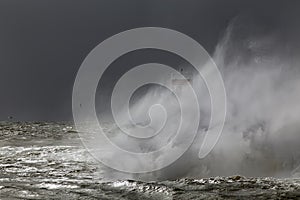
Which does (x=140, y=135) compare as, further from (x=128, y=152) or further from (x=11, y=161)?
(x=11, y=161)

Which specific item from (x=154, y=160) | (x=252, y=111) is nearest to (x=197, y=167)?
(x=154, y=160)

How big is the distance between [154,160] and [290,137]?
472 centimetres

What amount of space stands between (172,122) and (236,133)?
14.2 feet

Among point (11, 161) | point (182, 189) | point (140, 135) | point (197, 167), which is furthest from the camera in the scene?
point (140, 135)

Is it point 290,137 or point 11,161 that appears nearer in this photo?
point 290,137

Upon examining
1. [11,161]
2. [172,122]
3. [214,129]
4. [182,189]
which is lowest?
[182,189]

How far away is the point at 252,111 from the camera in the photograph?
605 inches

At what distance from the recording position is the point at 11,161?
1661cm

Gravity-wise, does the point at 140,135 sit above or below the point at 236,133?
above

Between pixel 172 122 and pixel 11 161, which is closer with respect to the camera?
pixel 11 161

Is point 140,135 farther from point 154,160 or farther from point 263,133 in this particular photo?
point 263,133

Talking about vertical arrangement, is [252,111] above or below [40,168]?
above

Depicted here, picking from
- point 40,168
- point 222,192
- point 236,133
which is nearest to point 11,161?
point 40,168

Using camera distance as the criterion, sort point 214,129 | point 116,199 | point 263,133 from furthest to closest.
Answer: point 214,129 → point 263,133 → point 116,199
